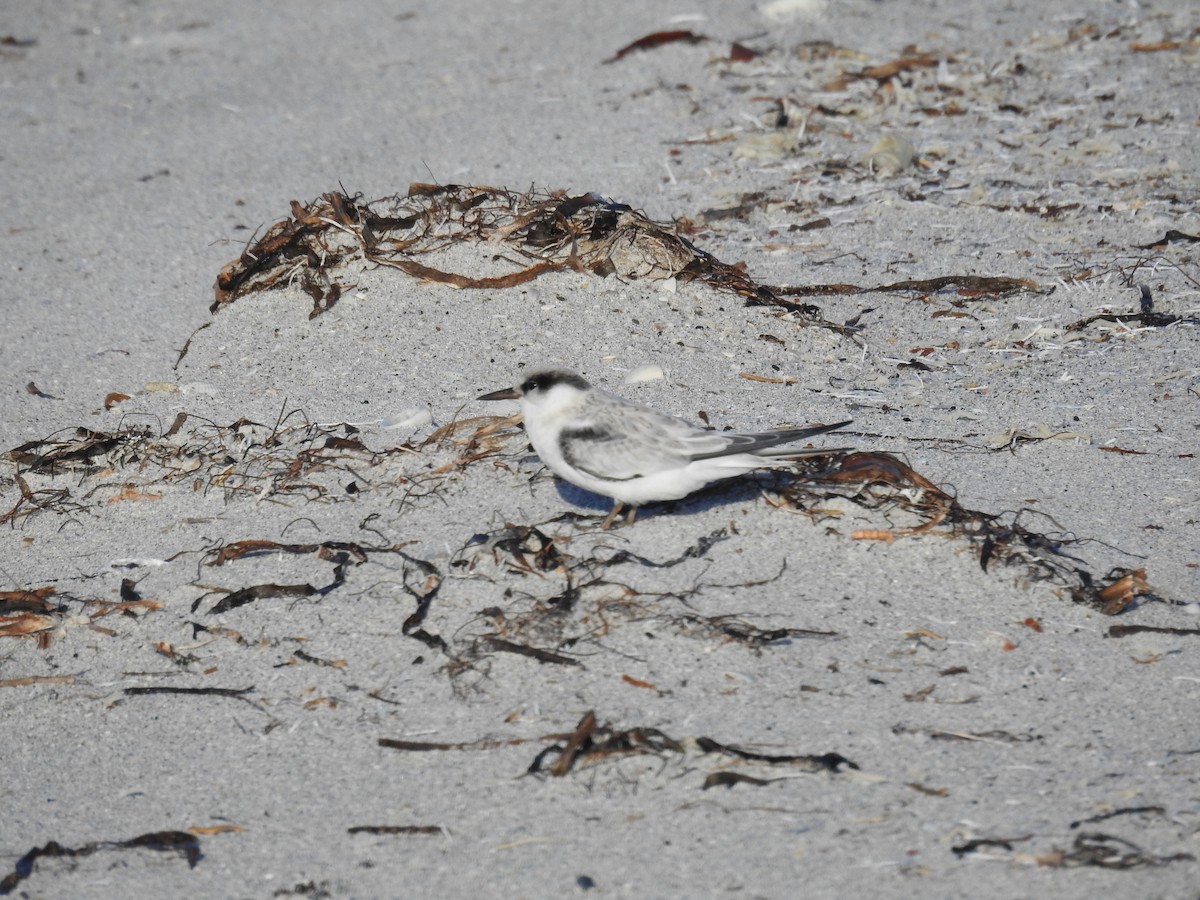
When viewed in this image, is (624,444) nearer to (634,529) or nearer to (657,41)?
(634,529)

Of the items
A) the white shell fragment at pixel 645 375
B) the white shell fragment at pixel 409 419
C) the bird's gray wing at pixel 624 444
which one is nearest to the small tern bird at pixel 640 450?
the bird's gray wing at pixel 624 444

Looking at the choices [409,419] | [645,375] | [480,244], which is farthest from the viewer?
[480,244]

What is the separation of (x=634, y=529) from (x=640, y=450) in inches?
11.7

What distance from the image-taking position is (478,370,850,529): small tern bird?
12.2 feet

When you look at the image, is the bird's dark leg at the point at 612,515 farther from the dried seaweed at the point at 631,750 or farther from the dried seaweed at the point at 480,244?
the dried seaweed at the point at 480,244

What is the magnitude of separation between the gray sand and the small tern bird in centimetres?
17

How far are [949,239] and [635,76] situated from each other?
9.61 ft

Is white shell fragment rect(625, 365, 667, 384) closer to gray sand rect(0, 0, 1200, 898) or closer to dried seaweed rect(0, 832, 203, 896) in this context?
gray sand rect(0, 0, 1200, 898)

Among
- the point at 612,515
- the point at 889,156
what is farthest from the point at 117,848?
the point at 889,156

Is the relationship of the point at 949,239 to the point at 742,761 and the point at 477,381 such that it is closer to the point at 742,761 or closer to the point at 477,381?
the point at 477,381

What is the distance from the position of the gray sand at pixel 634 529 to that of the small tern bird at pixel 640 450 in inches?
6.9

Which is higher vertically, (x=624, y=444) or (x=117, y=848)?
(x=624, y=444)

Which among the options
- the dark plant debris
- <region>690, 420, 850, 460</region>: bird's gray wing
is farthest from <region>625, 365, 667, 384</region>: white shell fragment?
the dark plant debris

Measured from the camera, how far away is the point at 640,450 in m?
3.74
